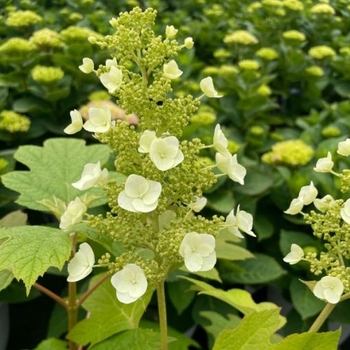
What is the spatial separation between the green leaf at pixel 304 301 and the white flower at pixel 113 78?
0.89 metres

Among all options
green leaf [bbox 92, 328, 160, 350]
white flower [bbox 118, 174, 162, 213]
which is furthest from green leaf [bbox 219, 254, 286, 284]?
white flower [bbox 118, 174, 162, 213]

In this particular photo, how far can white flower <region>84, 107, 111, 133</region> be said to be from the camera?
27.8 inches

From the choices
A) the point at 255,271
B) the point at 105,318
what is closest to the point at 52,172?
the point at 105,318

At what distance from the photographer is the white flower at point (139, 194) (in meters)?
0.67

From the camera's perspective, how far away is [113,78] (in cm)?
70

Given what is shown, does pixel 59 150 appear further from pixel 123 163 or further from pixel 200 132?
pixel 200 132

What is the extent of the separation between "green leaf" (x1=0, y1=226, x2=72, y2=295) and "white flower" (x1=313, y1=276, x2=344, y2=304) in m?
0.31

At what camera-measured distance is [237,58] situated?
96.8 inches

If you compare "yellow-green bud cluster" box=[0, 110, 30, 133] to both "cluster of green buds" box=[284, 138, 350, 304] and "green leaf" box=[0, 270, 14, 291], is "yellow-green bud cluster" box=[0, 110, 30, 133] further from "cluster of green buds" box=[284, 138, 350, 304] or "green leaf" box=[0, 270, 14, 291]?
"cluster of green buds" box=[284, 138, 350, 304]

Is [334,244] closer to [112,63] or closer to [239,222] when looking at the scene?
[239,222]

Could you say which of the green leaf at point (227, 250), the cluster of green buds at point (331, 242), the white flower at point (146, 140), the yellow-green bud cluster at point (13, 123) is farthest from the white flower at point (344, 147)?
the yellow-green bud cluster at point (13, 123)

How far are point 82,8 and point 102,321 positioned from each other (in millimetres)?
2023

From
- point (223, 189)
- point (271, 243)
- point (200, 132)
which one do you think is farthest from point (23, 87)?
point (271, 243)

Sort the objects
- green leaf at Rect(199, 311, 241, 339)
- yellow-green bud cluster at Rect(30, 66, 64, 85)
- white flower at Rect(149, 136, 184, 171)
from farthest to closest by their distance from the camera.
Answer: yellow-green bud cluster at Rect(30, 66, 64, 85), green leaf at Rect(199, 311, 241, 339), white flower at Rect(149, 136, 184, 171)
